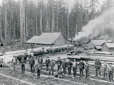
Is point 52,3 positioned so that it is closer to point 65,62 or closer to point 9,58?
point 9,58

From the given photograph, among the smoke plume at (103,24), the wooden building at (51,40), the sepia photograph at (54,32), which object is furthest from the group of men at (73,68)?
the smoke plume at (103,24)

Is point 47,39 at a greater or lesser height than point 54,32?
lesser

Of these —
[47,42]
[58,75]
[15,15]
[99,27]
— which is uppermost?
[15,15]

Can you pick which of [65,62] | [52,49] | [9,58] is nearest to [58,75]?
[65,62]

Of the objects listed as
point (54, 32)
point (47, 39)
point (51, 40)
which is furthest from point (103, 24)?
point (51, 40)

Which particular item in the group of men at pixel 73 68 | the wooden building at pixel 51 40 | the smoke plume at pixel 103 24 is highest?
the smoke plume at pixel 103 24

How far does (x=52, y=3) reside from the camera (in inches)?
2101

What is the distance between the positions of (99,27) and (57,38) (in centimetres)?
3338

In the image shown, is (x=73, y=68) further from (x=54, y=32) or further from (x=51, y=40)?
(x=54, y=32)

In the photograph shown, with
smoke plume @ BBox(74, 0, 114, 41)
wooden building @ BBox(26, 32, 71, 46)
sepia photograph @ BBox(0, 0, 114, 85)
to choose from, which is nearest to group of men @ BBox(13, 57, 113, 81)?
sepia photograph @ BBox(0, 0, 114, 85)

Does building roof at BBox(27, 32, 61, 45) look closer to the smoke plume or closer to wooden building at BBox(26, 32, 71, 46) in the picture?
wooden building at BBox(26, 32, 71, 46)

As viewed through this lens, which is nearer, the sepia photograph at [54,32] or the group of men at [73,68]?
the group of men at [73,68]

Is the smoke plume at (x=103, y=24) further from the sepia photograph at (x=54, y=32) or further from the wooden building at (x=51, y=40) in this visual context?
the wooden building at (x=51, y=40)

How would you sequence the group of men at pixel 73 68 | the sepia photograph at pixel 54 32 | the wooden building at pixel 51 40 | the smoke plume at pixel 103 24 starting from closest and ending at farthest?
the group of men at pixel 73 68
the sepia photograph at pixel 54 32
the wooden building at pixel 51 40
the smoke plume at pixel 103 24
